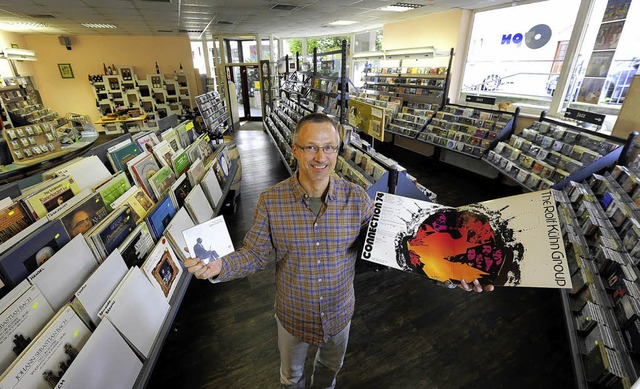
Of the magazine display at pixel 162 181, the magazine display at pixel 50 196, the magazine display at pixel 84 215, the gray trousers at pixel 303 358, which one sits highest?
the magazine display at pixel 50 196

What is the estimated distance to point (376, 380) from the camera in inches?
78.0

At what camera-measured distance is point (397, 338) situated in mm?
2281

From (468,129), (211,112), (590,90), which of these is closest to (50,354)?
(468,129)

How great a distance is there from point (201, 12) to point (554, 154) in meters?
6.84

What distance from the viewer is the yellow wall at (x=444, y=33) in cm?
609

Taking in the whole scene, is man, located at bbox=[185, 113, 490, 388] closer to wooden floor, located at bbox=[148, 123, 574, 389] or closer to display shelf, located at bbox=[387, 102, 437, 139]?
wooden floor, located at bbox=[148, 123, 574, 389]

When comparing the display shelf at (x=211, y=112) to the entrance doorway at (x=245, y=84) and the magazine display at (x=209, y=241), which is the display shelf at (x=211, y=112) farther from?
the magazine display at (x=209, y=241)

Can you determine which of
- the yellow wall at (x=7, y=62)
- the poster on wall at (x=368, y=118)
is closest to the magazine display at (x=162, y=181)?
the poster on wall at (x=368, y=118)

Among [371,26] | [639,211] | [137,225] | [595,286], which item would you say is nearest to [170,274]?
[137,225]

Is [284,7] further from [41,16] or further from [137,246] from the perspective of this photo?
[137,246]

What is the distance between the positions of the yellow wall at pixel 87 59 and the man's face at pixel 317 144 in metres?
12.2

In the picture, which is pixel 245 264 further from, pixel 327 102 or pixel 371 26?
pixel 371 26

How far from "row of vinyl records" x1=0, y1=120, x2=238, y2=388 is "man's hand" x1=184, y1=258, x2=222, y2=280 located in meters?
0.05

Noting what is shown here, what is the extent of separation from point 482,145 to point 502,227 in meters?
4.34
